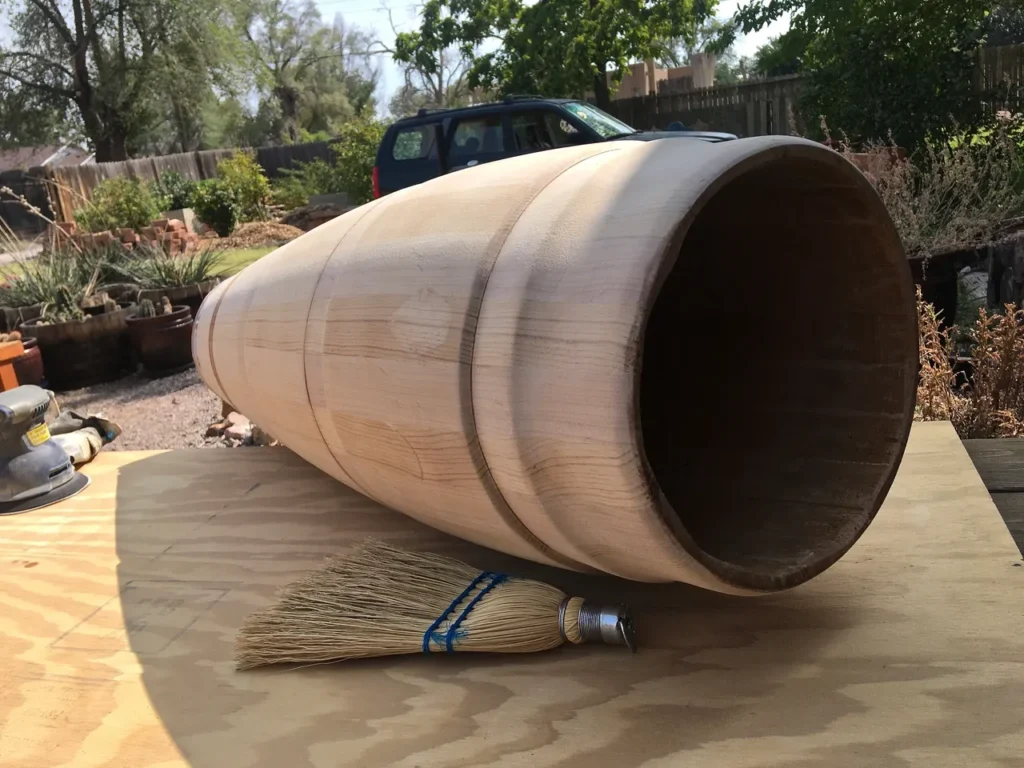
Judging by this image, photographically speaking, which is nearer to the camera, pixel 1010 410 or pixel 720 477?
pixel 720 477

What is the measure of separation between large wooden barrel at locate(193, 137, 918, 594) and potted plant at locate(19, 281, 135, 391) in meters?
5.26

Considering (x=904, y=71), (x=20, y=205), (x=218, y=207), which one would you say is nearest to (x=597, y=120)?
(x=904, y=71)

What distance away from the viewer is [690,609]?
1473 millimetres

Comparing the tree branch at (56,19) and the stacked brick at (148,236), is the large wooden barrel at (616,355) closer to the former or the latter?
the stacked brick at (148,236)

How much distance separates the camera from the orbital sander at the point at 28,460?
226 centimetres

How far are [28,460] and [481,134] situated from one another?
766 centimetres

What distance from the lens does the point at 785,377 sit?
160 centimetres

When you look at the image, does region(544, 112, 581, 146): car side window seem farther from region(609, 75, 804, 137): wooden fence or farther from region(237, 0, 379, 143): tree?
region(237, 0, 379, 143): tree

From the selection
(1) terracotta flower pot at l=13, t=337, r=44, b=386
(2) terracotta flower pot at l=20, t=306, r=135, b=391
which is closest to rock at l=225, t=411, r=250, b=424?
(1) terracotta flower pot at l=13, t=337, r=44, b=386

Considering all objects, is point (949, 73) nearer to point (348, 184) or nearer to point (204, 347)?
point (204, 347)

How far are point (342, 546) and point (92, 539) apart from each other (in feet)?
2.23

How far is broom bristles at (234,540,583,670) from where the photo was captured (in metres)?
1.36

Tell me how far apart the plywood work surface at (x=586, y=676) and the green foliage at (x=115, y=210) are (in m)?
14.2

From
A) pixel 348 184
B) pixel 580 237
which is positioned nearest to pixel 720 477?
pixel 580 237
